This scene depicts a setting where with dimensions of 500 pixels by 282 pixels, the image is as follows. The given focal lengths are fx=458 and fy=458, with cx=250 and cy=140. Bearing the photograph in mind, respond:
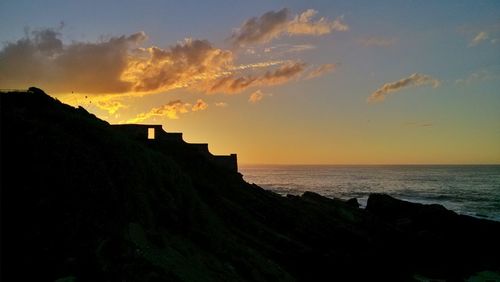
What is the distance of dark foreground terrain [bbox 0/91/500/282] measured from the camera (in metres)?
14.8

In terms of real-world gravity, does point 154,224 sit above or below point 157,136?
below

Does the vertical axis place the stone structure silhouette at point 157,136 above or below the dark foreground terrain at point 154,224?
above

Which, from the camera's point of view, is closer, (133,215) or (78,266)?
(78,266)

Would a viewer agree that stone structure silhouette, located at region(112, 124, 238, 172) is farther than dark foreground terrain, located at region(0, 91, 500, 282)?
Yes

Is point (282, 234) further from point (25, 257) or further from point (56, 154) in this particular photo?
point (25, 257)

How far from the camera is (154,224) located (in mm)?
19250

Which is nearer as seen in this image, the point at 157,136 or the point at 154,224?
the point at 154,224

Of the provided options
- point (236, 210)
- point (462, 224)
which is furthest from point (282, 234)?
point (462, 224)

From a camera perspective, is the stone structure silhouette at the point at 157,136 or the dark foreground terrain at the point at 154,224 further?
the stone structure silhouette at the point at 157,136

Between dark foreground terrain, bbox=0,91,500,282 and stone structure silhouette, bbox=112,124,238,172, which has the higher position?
stone structure silhouette, bbox=112,124,238,172

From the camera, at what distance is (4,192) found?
1614 cm

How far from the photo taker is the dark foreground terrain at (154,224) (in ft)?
48.6

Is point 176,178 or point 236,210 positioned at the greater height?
point 176,178

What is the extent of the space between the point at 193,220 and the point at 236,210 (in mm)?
5778
